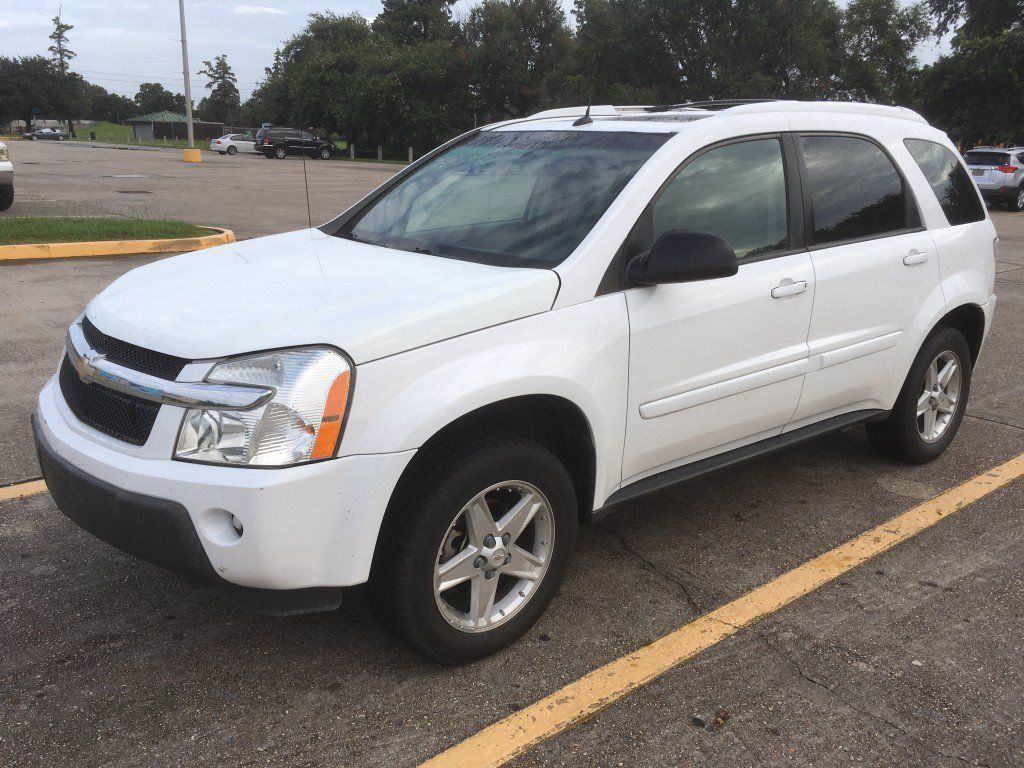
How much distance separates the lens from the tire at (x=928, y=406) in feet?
14.1

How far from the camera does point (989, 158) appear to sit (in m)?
23.2

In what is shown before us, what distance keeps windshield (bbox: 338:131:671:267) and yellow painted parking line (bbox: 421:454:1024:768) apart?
4.29ft

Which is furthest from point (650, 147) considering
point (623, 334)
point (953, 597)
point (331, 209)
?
point (331, 209)

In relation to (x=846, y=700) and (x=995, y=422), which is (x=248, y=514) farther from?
(x=995, y=422)

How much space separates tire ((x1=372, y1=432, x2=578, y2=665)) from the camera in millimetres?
2541

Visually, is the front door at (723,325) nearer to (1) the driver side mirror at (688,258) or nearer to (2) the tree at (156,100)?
(1) the driver side mirror at (688,258)

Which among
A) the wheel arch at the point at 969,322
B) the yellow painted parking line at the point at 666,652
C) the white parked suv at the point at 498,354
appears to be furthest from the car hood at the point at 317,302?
the wheel arch at the point at 969,322

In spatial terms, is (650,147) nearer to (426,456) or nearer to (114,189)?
(426,456)

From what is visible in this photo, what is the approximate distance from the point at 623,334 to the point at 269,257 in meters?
1.32

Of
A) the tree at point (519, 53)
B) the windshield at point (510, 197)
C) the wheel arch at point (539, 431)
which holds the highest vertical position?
the tree at point (519, 53)

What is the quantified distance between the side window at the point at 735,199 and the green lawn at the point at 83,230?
27.8ft

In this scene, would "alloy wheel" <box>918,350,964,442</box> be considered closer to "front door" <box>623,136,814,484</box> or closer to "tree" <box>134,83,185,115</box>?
"front door" <box>623,136,814,484</box>

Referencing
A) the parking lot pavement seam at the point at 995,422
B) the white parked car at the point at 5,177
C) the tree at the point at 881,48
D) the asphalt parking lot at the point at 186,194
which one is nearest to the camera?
the parking lot pavement seam at the point at 995,422

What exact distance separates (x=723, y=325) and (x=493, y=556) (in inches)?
48.1
